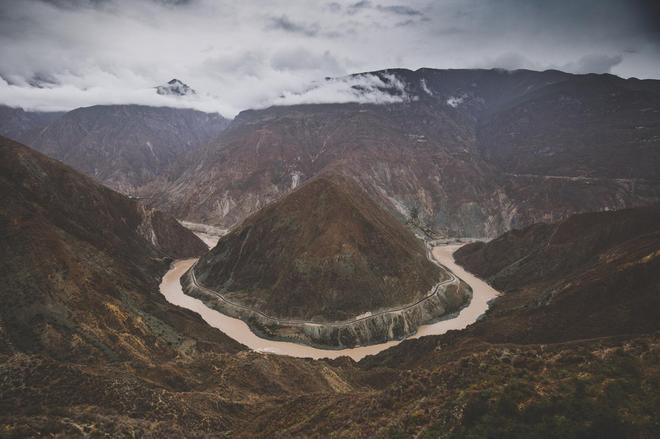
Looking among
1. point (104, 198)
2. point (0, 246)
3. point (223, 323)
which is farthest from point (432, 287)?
point (104, 198)

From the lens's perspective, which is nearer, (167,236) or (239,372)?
(239,372)

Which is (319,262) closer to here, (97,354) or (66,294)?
(66,294)

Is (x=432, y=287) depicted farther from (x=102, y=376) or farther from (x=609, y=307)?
(x=102, y=376)

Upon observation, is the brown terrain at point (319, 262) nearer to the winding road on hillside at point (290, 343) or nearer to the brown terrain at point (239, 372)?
the winding road on hillside at point (290, 343)

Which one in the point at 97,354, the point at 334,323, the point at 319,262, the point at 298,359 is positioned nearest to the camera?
the point at 97,354

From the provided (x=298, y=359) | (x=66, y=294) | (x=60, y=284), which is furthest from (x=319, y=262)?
(x=60, y=284)

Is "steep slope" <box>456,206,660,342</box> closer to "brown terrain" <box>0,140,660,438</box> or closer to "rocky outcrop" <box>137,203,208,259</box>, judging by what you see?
"brown terrain" <box>0,140,660,438</box>
